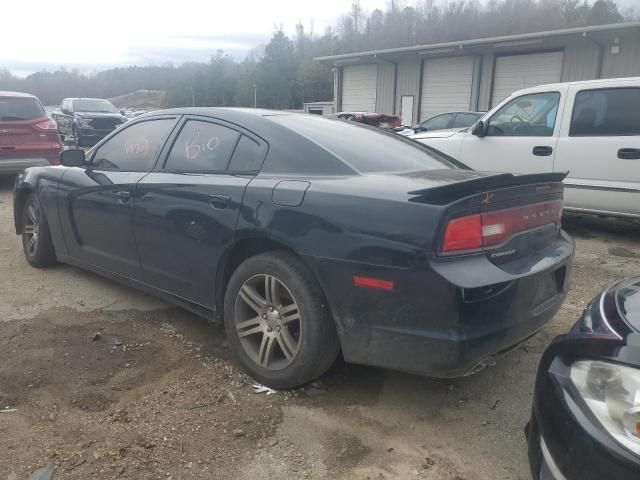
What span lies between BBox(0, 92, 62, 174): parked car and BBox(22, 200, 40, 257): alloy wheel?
16.5ft

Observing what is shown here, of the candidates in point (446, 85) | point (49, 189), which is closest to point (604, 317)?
point (49, 189)

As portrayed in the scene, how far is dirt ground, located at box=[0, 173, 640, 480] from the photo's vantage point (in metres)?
2.32

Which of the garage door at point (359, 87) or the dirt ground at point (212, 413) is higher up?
the garage door at point (359, 87)

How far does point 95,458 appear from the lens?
2.34 m

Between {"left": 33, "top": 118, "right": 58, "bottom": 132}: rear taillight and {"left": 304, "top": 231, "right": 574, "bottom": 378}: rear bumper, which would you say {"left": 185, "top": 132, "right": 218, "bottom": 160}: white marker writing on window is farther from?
{"left": 33, "top": 118, "right": 58, "bottom": 132}: rear taillight

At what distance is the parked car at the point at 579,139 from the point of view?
5.79 metres

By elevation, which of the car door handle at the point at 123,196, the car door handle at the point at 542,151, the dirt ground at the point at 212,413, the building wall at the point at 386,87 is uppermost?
the building wall at the point at 386,87

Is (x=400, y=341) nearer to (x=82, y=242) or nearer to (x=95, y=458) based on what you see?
(x=95, y=458)

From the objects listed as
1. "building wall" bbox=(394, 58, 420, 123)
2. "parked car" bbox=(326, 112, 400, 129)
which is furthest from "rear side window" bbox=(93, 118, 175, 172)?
"building wall" bbox=(394, 58, 420, 123)

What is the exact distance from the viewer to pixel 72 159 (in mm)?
4270

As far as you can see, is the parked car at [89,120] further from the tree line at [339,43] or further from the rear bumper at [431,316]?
the tree line at [339,43]

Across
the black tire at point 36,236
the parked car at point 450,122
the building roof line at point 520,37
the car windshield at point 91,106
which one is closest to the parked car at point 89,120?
the car windshield at point 91,106

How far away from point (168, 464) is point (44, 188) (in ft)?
10.4

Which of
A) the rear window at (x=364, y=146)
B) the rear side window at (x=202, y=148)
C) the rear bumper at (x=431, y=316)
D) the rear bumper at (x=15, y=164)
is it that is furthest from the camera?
the rear bumper at (x=15, y=164)
